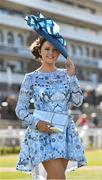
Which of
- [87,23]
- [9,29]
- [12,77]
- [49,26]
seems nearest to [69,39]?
[87,23]

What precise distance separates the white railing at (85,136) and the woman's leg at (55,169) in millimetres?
19585

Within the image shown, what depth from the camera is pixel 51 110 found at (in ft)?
21.0

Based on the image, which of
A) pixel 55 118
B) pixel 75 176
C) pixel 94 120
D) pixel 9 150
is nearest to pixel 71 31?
pixel 94 120

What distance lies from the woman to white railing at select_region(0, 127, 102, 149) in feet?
63.4

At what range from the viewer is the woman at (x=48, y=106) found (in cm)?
626

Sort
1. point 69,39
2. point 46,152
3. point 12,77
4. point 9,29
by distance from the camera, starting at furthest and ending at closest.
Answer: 1. point 69,39
2. point 9,29
3. point 12,77
4. point 46,152

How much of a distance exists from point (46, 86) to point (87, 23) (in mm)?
72569

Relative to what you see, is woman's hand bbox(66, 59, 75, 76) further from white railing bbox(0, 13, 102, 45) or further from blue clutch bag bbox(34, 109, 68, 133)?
white railing bbox(0, 13, 102, 45)

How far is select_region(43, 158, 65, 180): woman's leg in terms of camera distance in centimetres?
607

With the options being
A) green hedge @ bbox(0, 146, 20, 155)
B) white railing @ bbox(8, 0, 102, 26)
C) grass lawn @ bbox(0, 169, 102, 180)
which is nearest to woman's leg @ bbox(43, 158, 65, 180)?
grass lawn @ bbox(0, 169, 102, 180)

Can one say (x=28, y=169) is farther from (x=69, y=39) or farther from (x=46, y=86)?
(x=69, y=39)

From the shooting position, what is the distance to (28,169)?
6.39 m

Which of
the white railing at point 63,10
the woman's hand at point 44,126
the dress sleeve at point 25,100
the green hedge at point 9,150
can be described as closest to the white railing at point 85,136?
the green hedge at point 9,150

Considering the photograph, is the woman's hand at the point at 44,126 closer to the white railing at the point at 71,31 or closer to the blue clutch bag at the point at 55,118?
the blue clutch bag at the point at 55,118
